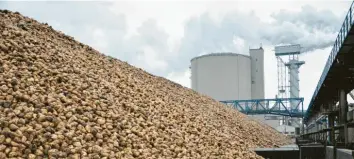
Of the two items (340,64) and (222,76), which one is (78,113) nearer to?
(340,64)

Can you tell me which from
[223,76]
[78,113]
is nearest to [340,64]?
[78,113]

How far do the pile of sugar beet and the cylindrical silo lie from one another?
27268mm

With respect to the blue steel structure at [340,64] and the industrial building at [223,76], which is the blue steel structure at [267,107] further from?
the blue steel structure at [340,64]

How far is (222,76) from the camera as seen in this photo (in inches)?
1575

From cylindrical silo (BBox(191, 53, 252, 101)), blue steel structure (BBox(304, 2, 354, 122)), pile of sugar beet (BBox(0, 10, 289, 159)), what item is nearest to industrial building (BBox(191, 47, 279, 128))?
cylindrical silo (BBox(191, 53, 252, 101))

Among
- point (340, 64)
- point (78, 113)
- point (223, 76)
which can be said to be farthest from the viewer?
point (223, 76)

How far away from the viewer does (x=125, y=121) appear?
8.63 m

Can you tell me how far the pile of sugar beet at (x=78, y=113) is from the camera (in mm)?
6691

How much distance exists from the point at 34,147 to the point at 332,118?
52.2ft

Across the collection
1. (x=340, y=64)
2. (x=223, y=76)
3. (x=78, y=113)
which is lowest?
(x=78, y=113)

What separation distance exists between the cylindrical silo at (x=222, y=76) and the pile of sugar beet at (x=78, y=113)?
89.5 ft

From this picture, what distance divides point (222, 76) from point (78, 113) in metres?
32.6

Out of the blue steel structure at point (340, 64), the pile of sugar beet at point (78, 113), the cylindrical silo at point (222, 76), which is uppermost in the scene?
the cylindrical silo at point (222, 76)

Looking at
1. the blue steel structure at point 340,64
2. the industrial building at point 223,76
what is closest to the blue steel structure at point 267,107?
the industrial building at point 223,76
